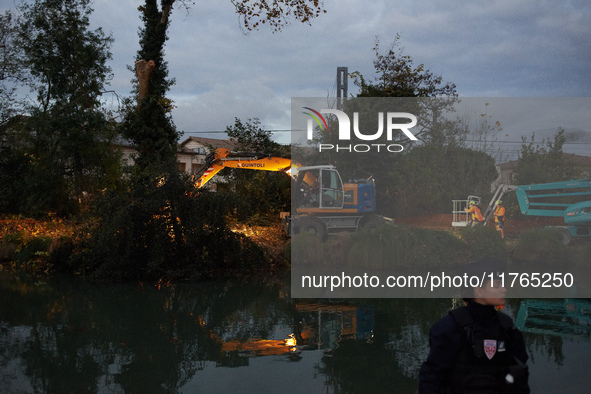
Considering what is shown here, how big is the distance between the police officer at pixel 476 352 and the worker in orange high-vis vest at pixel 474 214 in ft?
30.2

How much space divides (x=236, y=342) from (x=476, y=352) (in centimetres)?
420

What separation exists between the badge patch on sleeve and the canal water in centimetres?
235

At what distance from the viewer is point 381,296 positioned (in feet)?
31.6

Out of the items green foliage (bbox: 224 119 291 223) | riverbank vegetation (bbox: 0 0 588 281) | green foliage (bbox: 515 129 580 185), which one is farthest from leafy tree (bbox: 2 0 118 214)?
green foliage (bbox: 515 129 580 185)

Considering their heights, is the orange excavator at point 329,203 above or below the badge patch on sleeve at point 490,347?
above

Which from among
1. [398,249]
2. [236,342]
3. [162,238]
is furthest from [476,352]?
[162,238]

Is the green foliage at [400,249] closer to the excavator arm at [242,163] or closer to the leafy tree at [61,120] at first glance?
the excavator arm at [242,163]

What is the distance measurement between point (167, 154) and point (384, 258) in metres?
9.03

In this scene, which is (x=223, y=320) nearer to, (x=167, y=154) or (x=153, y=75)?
(x=167, y=154)

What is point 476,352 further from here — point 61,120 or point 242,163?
point 61,120

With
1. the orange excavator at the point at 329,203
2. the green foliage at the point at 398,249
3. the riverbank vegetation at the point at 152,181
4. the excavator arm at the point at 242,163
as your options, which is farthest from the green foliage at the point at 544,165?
the excavator arm at the point at 242,163

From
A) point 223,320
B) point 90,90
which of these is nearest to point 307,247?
point 223,320

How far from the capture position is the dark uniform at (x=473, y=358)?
8.65ft

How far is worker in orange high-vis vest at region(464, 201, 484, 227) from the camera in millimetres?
11547
